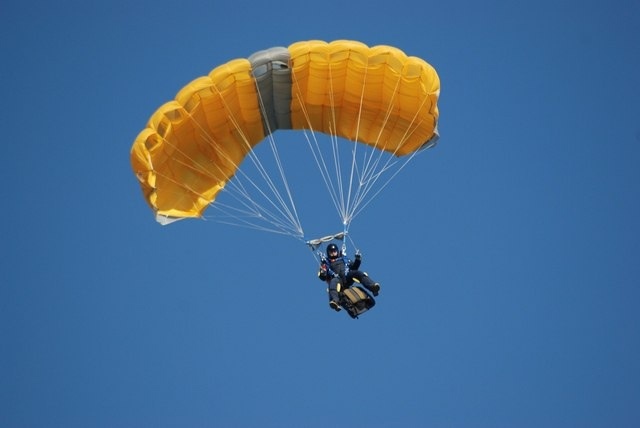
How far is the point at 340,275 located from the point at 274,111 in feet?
12.5

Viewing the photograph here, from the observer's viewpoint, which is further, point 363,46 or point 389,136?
point 389,136

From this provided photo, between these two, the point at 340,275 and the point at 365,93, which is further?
the point at 365,93

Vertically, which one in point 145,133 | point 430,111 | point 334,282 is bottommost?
point 334,282

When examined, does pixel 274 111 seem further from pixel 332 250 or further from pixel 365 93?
pixel 332 250

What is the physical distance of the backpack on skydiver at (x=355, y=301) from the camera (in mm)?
23109

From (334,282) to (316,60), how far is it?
3.92m

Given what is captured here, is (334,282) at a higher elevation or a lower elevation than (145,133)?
lower

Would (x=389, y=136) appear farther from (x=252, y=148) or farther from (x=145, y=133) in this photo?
(x=145, y=133)

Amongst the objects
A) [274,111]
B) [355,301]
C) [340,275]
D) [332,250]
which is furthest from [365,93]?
[355,301]

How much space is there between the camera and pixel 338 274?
23594mm

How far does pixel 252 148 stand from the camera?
2588 centimetres

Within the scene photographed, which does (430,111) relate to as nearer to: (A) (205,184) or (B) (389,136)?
(B) (389,136)

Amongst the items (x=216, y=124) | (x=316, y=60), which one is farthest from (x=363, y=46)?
(x=216, y=124)

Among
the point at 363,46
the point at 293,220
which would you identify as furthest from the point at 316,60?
the point at 293,220
